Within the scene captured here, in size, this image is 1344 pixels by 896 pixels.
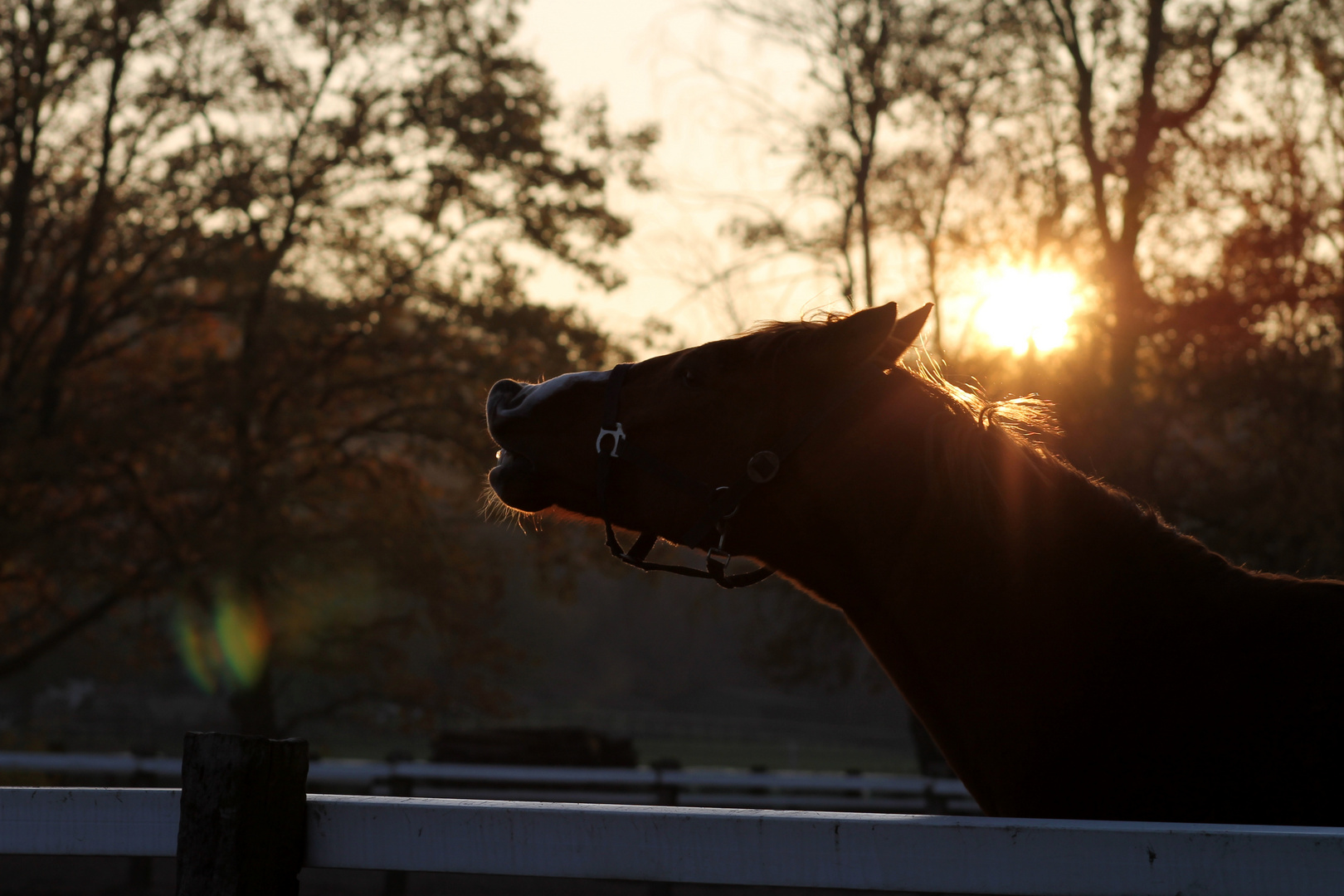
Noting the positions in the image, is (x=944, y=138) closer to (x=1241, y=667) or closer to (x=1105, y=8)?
(x=1105, y=8)

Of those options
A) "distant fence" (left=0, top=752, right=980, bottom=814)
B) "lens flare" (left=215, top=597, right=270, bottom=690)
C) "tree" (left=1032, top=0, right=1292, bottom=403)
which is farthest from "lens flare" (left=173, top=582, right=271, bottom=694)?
"tree" (left=1032, top=0, right=1292, bottom=403)

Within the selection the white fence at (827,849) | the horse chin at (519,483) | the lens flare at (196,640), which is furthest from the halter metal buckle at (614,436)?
the lens flare at (196,640)

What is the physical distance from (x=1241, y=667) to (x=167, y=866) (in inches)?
459

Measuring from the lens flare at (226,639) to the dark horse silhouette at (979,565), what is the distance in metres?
10.8

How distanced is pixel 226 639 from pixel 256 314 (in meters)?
3.93

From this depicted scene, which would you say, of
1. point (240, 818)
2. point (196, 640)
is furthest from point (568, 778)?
point (240, 818)

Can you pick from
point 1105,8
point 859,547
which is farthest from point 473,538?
point 859,547

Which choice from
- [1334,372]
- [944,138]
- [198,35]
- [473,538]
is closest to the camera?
[1334,372]

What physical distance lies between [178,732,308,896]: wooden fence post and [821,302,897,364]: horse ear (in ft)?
4.91

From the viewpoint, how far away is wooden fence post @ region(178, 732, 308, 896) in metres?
2.16

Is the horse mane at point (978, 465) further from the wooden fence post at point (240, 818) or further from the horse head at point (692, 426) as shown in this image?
the wooden fence post at point (240, 818)

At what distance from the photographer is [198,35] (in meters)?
13.0

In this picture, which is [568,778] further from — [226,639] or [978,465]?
[978,465]

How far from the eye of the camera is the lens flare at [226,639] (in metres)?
13.1
